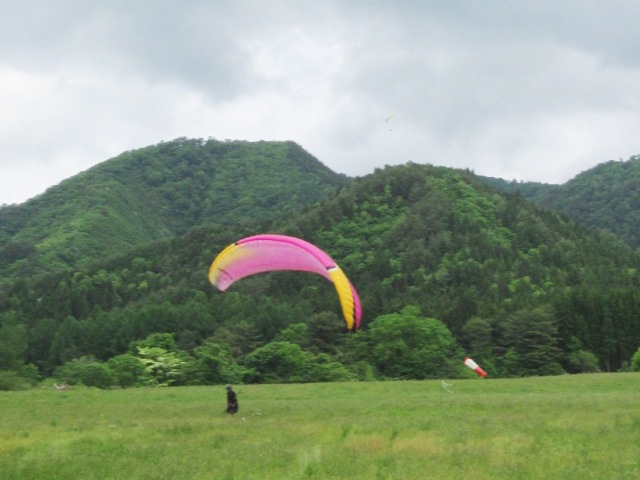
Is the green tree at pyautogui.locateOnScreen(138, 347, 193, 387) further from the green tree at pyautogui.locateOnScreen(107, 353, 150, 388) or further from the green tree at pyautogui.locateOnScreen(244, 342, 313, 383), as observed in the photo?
the green tree at pyautogui.locateOnScreen(244, 342, 313, 383)

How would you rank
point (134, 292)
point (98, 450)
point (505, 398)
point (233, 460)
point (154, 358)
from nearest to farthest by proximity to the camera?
1. point (233, 460)
2. point (98, 450)
3. point (505, 398)
4. point (154, 358)
5. point (134, 292)

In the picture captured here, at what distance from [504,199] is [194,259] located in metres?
53.2

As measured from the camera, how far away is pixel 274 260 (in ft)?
92.4

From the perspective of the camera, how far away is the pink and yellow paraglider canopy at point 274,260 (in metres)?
26.0

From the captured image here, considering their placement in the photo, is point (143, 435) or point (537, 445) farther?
point (143, 435)

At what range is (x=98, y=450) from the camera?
17859mm

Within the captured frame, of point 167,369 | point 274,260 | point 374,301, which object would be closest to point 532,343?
point 374,301

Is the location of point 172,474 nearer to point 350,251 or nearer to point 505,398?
point 505,398

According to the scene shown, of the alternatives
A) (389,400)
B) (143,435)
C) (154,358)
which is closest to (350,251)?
(154,358)

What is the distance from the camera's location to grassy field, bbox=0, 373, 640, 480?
14.9m

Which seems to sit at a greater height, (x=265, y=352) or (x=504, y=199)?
(x=504, y=199)

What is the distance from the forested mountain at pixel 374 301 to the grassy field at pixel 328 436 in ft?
58.9

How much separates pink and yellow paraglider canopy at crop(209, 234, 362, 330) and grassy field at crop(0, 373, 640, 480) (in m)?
4.18

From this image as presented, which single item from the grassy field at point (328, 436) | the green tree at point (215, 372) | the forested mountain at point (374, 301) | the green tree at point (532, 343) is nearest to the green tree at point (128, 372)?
the forested mountain at point (374, 301)
